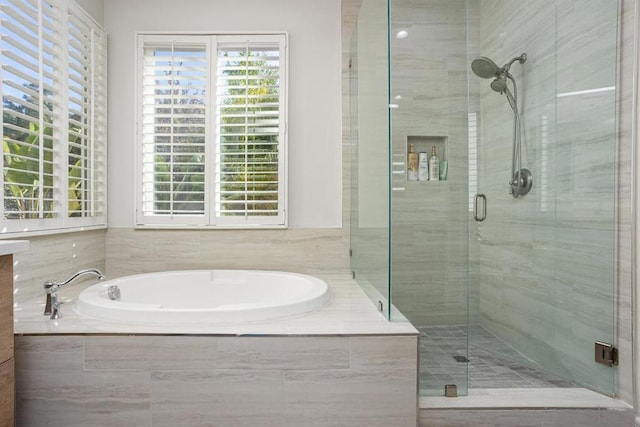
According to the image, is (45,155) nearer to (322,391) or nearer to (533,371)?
(322,391)

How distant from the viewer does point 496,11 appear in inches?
105

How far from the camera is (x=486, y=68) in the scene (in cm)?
246

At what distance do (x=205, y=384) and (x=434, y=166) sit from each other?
4.44 feet

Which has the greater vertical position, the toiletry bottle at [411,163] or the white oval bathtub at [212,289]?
the toiletry bottle at [411,163]

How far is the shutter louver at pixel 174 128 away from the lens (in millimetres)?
2859

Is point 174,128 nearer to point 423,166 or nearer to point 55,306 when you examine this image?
point 55,306

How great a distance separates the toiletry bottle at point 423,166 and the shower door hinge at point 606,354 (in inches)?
44.9


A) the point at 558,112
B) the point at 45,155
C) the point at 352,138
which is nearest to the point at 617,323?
the point at 558,112

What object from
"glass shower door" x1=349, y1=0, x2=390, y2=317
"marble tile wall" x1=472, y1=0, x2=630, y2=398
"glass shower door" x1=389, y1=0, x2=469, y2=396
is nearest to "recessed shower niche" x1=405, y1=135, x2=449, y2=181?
"glass shower door" x1=389, y1=0, x2=469, y2=396

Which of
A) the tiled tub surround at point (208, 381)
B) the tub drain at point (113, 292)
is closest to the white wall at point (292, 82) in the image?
the tub drain at point (113, 292)

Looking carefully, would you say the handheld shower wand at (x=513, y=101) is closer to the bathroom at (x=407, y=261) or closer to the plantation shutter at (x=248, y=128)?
the bathroom at (x=407, y=261)

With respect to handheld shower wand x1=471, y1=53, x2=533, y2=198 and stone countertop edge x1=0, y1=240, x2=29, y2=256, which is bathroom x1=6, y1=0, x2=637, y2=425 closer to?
handheld shower wand x1=471, y1=53, x2=533, y2=198

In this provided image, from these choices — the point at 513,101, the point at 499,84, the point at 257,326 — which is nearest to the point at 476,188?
the point at 513,101

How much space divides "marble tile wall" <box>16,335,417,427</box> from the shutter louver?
139cm
